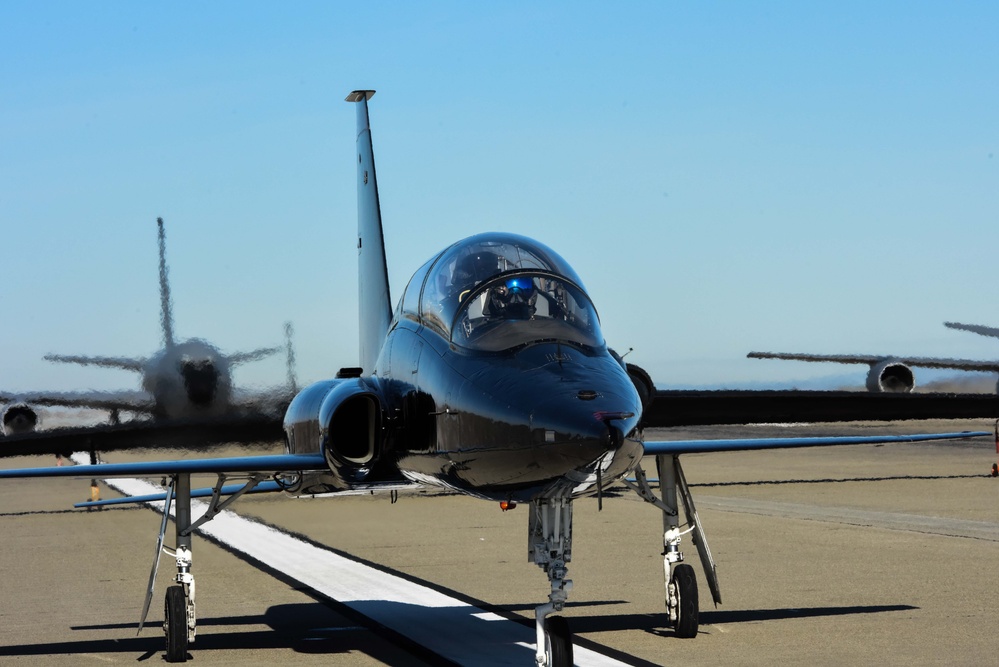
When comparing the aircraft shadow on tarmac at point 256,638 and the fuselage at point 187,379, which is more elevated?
the fuselage at point 187,379

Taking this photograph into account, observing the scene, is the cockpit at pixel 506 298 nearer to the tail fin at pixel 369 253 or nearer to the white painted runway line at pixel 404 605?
the white painted runway line at pixel 404 605

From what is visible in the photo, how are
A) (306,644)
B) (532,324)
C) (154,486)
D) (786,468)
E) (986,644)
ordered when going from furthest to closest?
1. (786,468)
2. (154,486)
3. (306,644)
4. (986,644)
5. (532,324)

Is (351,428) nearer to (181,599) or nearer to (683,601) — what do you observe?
(181,599)

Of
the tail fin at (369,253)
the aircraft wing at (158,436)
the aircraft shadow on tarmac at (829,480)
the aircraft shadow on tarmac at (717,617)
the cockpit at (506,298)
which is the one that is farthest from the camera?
the aircraft shadow on tarmac at (829,480)

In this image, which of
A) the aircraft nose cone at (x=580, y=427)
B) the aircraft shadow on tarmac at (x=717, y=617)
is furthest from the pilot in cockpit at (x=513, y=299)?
the aircraft shadow on tarmac at (x=717, y=617)

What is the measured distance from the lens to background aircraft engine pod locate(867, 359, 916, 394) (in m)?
45.4

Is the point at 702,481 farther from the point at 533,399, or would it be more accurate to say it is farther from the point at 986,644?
the point at 533,399

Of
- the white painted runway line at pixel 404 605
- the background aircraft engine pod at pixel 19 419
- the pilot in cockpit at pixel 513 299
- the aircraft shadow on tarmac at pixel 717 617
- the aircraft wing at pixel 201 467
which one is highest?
the background aircraft engine pod at pixel 19 419

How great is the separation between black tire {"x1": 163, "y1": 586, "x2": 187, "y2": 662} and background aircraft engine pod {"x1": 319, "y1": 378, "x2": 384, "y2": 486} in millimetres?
1570

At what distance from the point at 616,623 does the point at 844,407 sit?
1361cm

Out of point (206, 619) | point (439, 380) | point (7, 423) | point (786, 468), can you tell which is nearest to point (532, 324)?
point (439, 380)

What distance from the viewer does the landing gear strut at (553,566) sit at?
771cm

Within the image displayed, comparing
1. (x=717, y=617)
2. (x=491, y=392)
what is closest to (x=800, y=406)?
(x=717, y=617)

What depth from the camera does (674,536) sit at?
10.7 meters
